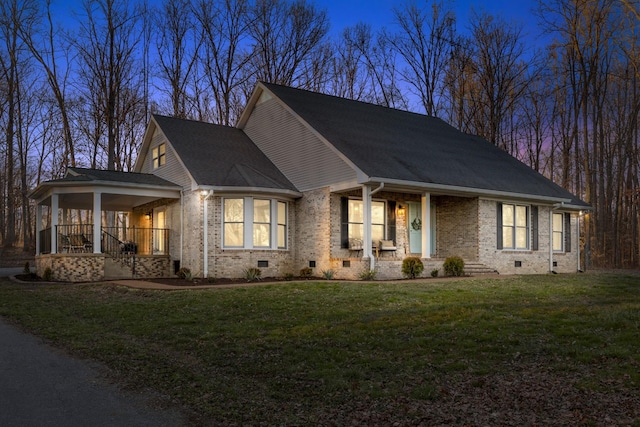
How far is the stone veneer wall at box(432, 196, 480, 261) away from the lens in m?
19.6

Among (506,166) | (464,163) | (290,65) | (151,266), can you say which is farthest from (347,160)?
(290,65)

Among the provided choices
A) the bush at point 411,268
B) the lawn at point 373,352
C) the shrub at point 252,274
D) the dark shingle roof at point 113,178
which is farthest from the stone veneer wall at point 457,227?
the dark shingle roof at point 113,178

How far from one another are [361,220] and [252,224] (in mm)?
3547

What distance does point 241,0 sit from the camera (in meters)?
32.1

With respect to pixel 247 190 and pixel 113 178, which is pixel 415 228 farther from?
pixel 113 178

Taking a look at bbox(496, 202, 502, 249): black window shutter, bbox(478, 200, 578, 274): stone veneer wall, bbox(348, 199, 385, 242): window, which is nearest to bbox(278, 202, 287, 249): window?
bbox(348, 199, 385, 242): window

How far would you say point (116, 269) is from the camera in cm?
1903

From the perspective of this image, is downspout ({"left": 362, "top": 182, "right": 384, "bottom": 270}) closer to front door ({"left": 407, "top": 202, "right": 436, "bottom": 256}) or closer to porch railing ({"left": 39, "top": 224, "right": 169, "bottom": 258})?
front door ({"left": 407, "top": 202, "right": 436, "bottom": 256})

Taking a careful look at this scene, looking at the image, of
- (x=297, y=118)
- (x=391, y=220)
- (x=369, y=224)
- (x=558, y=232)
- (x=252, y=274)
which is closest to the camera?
(x=369, y=224)

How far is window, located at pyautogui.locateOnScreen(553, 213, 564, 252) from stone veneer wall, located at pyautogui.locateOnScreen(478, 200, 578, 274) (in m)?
0.34

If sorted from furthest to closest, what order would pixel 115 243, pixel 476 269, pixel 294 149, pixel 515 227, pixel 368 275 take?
1. pixel 115 243
2. pixel 515 227
3. pixel 294 149
4. pixel 476 269
5. pixel 368 275

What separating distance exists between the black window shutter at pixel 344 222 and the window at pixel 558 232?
9827mm

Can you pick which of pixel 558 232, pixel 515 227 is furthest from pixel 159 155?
pixel 558 232

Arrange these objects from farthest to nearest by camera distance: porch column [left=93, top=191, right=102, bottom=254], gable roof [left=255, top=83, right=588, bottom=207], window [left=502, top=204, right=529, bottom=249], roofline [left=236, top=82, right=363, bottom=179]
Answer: window [left=502, top=204, right=529, bottom=249], porch column [left=93, top=191, right=102, bottom=254], gable roof [left=255, top=83, right=588, bottom=207], roofline [left=236, top=82, right=363, bottom=179]
